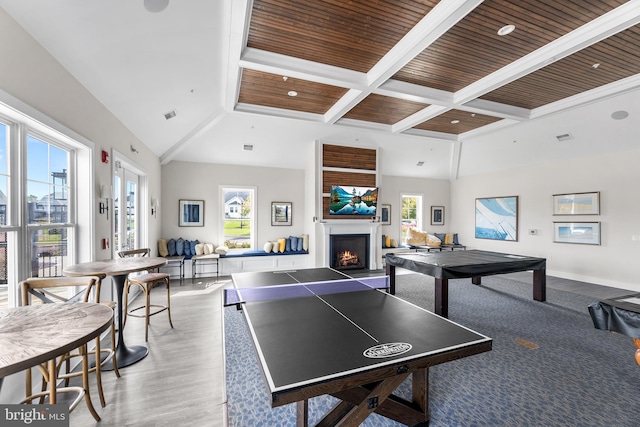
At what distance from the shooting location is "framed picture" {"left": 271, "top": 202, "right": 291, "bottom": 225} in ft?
23.4

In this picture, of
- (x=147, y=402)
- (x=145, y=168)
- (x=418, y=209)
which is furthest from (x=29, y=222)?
(x=418, y=209)

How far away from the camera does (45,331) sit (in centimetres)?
130

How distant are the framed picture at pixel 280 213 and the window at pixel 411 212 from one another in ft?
12.0

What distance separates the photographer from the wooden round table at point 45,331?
1075 mm

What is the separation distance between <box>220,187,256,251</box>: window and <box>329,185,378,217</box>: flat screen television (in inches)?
81.2

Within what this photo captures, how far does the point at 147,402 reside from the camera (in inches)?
83.6

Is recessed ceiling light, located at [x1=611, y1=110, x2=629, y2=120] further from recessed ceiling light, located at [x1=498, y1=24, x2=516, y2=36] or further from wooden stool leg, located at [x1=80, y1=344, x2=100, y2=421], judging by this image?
wooden stool leg, located at [x1=80, y1=344, x2=100, y2=421]

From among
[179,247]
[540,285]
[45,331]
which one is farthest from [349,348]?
[179,247]

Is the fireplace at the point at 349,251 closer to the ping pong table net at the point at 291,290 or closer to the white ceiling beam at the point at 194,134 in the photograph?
the white ceiling beam at the point at 194,134

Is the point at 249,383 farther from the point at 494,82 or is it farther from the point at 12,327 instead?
the point at 494,82

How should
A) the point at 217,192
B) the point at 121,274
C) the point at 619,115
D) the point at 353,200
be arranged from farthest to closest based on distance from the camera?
the point at 353,200 → the point at 217,192 → the point at 619,115 → the point at 121,274

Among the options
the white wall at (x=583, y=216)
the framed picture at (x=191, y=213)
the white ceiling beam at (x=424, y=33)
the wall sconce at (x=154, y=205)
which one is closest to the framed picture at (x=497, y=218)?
the white wall at (x=583, y=216)

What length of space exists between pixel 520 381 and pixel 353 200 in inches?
192

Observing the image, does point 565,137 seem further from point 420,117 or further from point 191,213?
point 191,213
